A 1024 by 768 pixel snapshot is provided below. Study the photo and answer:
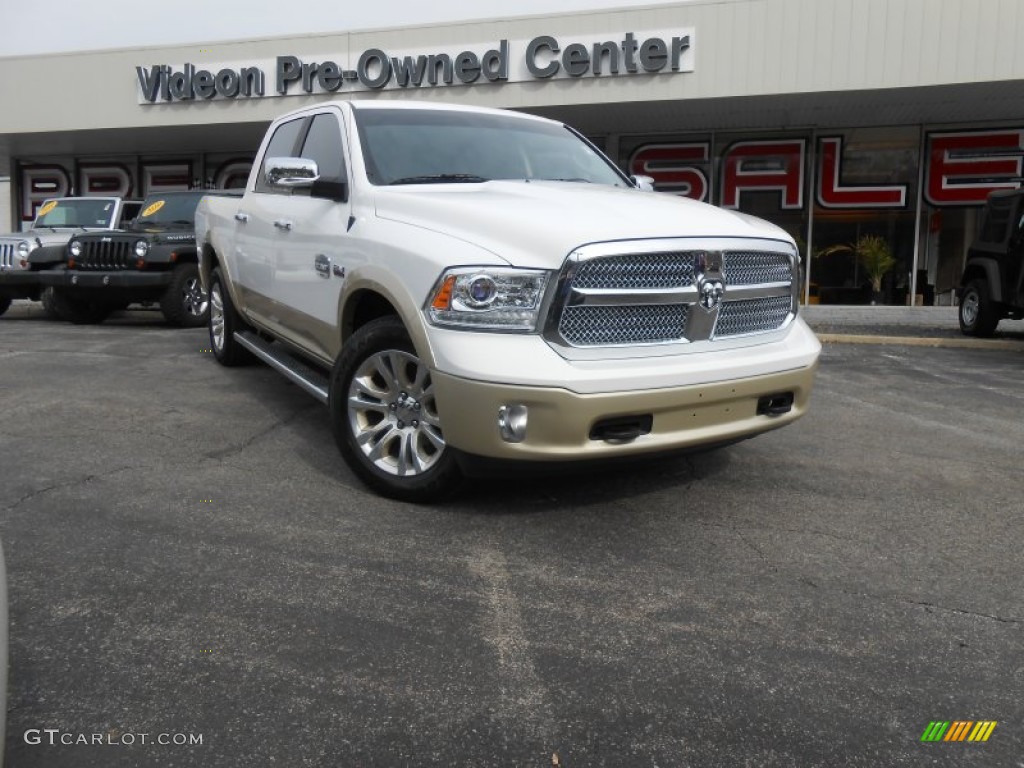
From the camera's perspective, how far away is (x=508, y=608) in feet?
9.78

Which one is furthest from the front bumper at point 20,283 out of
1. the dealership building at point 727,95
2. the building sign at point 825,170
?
the building sign at point 825,170

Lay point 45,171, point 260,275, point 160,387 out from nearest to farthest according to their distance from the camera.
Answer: point 260,275 < point 160,387 < point 45,171

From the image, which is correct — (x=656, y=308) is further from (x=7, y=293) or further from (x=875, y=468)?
(x=7, y=293)

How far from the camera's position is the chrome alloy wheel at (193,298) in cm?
1079

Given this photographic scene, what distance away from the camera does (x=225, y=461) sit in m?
4.72

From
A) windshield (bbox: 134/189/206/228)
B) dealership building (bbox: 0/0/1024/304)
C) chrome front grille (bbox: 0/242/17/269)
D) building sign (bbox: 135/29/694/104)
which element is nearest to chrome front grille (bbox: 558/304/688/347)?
windshield (bbox: 134/189/206/228)

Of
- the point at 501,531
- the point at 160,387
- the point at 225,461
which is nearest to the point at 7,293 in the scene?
the point at 160,387

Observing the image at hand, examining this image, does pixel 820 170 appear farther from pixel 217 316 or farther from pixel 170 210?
pixel 217 316

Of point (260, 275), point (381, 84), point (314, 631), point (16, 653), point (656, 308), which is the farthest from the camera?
point (381, 84)

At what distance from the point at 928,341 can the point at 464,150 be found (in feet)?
27.8

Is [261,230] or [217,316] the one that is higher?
[261,230]

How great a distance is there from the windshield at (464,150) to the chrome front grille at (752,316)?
1.36 metres

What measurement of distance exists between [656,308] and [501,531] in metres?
Result: 1.12
